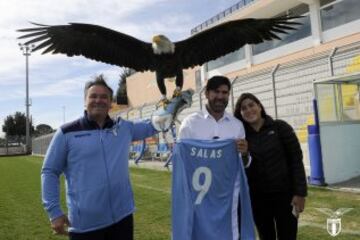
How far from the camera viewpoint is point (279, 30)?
409 centimetres

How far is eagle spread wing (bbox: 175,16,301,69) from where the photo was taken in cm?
374

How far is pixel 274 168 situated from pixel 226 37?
1212 millimetres

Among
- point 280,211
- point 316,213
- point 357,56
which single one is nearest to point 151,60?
point 280,211

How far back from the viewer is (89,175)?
2848mm

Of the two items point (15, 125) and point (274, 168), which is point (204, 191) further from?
point (15, 125)

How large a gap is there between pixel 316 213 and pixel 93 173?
4.51m

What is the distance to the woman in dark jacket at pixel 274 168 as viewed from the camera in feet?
10.9

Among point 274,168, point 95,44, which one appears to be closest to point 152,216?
point 95,44

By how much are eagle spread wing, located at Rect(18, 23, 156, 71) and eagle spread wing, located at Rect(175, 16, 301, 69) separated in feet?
1.02

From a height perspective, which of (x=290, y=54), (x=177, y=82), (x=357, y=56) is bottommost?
(x=177, y=82)

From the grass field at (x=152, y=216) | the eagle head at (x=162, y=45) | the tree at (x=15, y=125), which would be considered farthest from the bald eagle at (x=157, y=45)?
the tree at (x=15, y=125)

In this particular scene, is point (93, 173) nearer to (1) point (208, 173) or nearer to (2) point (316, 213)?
(1) point (208, 173)

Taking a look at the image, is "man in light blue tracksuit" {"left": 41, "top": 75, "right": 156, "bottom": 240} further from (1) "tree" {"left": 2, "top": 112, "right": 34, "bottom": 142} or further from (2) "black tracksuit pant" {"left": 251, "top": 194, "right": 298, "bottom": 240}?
(1) "tree" {"left": 2, "top": 112, "right": 34, "bottom": 142}

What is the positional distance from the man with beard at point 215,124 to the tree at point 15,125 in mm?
75559
